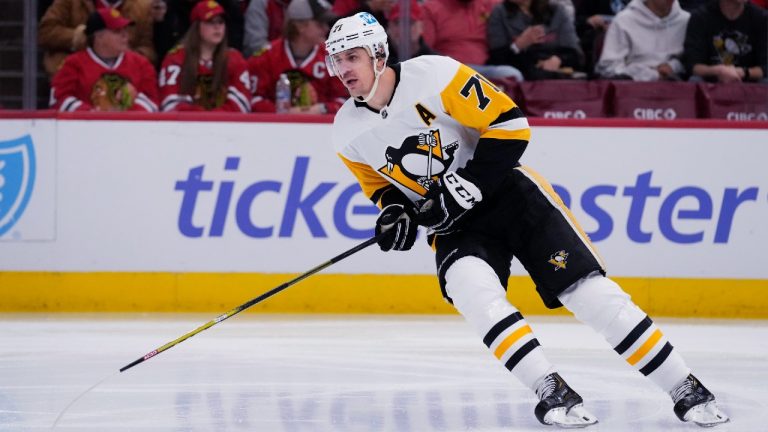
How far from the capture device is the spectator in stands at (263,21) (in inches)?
265

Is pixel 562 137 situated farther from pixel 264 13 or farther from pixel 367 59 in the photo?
pixel 367 59

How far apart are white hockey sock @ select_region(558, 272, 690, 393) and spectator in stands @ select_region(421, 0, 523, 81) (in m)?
3.08

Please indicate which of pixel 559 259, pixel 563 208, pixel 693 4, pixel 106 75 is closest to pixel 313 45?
pixel 106 75

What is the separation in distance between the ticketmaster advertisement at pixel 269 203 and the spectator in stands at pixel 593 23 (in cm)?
66

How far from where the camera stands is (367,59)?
376cm

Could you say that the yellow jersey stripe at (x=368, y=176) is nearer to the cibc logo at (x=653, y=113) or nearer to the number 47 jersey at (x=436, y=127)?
the number 47 jersey at (x=436, y=127)

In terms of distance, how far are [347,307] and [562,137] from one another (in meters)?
1.32

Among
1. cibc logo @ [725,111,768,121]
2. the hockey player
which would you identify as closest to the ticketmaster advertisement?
cibc logo @ [725,111,768,121]

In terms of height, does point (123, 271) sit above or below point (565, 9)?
below

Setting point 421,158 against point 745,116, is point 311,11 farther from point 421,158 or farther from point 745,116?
point 421,158

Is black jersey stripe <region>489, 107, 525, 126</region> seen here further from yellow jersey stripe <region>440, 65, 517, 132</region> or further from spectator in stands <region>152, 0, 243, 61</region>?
spectator in stands <region>152, 0, 243, 61</region>

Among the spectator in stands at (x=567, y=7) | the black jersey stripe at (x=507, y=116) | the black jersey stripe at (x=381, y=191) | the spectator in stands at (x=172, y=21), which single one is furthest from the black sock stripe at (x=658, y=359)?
the spectator in stands at (x=172, y=21)

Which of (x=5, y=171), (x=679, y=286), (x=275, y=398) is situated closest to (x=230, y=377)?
(x=275, y=398)

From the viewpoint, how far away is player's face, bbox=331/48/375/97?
373 centimetres
